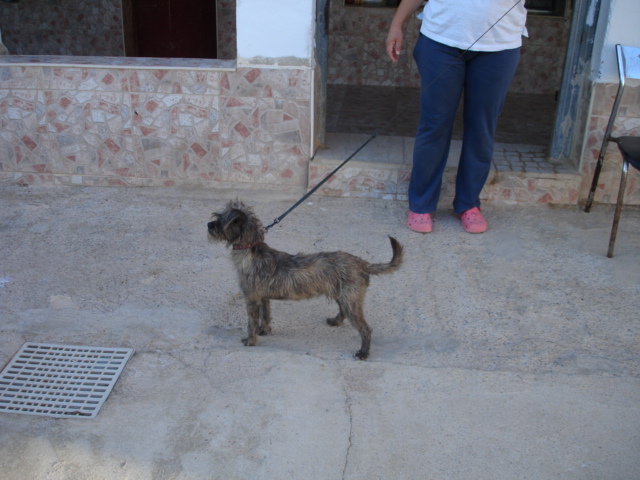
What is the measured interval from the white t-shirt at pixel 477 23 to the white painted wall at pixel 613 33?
1.00m

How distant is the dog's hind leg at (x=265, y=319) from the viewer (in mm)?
3542

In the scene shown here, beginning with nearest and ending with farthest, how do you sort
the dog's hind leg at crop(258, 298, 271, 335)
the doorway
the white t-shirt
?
1. the dog's hind leg at crop(258, 298, 271, 335)
2. the white t-shirt
3. the doorway

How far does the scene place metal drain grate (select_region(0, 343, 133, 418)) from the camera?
2975mm

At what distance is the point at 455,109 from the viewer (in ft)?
15.1

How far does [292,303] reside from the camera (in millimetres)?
4023

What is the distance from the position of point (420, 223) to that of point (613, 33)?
2063 millimetres

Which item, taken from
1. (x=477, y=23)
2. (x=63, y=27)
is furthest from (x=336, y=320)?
(x=63, y=27)

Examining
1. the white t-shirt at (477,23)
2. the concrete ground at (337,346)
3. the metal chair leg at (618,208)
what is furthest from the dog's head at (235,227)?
the metal chair leg at (618,208)

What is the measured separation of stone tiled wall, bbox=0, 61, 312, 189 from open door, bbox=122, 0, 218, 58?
3.76m

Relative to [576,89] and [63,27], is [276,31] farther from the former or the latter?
[63,27]

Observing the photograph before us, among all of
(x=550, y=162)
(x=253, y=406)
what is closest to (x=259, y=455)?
(x=253, y=406)

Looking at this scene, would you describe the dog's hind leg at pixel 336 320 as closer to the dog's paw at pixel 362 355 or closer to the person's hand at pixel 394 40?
the dog's paw at pixel 362 355

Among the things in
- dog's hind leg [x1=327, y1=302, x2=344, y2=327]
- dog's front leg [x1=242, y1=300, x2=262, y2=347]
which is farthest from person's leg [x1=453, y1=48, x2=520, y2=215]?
dog's front leg [x1=242, y1=300, x2=262, y2=347]

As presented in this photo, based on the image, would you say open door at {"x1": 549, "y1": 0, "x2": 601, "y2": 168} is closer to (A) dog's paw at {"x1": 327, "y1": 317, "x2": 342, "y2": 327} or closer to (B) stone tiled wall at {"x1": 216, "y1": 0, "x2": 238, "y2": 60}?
(A) dog's paw at {"x1": 327, "y1": 317, "x2": 342, "y2": 327}
